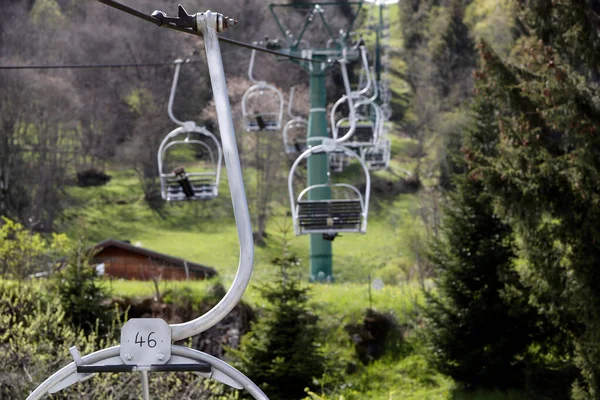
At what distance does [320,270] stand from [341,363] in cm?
835

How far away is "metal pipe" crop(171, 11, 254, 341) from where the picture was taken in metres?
2.95

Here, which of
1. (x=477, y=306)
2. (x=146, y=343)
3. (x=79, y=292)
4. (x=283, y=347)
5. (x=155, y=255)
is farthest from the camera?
(x=155, y=255)

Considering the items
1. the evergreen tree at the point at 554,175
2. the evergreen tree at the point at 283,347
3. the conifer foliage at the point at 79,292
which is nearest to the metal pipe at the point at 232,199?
the evergreen tree at the point at 554,175

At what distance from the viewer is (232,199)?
9.92ft

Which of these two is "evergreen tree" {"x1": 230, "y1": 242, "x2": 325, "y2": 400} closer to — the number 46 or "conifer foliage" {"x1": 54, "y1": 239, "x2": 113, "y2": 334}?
"conifer foliage" {"x1": 54, "y1": 239, "x2": 113, "y2": 334}

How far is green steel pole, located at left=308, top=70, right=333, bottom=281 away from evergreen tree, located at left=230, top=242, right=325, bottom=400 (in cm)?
646

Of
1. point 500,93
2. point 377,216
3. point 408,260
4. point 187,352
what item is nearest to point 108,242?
point 408,260

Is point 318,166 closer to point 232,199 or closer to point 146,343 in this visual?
point 232,199

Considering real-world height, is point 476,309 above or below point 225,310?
above

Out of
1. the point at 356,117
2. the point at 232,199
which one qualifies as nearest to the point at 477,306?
the point at 356,117

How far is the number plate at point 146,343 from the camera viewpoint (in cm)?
292

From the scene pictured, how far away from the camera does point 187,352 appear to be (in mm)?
2965

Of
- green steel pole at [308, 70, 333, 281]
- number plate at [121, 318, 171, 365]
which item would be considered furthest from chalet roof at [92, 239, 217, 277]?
number plate at [121, 318, 171, 365]

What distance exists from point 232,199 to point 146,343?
554 mm
